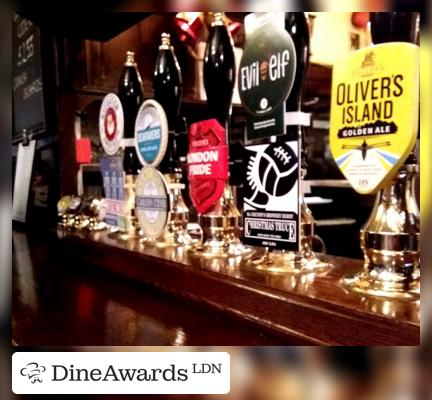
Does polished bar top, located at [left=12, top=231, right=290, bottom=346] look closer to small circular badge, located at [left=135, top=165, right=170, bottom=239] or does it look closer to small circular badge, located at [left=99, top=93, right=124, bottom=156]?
small circular badge, located at [left=135, top=165, right=170, bottom=239]

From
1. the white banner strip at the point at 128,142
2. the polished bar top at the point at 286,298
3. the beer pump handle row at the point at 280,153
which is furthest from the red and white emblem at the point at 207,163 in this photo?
the white banner strip at the point at 128,142

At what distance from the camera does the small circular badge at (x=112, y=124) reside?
1135 millimetres

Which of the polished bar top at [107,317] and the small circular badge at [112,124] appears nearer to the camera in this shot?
the polished bar top at [107,317]

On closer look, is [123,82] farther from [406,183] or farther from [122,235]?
[406,183]

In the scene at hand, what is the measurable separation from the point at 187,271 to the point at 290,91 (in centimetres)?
31

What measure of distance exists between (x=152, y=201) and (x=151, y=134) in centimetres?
14

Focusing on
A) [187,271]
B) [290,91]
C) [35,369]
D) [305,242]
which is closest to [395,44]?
[290,91]

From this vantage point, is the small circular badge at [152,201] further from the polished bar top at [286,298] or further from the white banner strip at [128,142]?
the white banner strip at [128,142]

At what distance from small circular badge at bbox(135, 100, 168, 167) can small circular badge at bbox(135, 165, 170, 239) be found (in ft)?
0.10

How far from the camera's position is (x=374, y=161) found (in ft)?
1.69

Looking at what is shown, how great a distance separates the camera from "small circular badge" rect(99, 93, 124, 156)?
1.13m

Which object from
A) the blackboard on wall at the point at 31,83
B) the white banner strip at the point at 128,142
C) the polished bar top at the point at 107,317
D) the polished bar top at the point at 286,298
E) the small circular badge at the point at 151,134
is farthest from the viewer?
the blackboard on wall at the point at 31,83

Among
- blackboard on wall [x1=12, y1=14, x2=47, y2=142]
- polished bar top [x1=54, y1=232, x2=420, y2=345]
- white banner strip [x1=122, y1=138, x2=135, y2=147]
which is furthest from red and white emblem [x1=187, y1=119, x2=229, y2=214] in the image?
blackboard on wall [x1=12, y1=14, x2=47, y2=142]

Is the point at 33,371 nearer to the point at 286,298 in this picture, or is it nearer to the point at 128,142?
the point at 286,298
